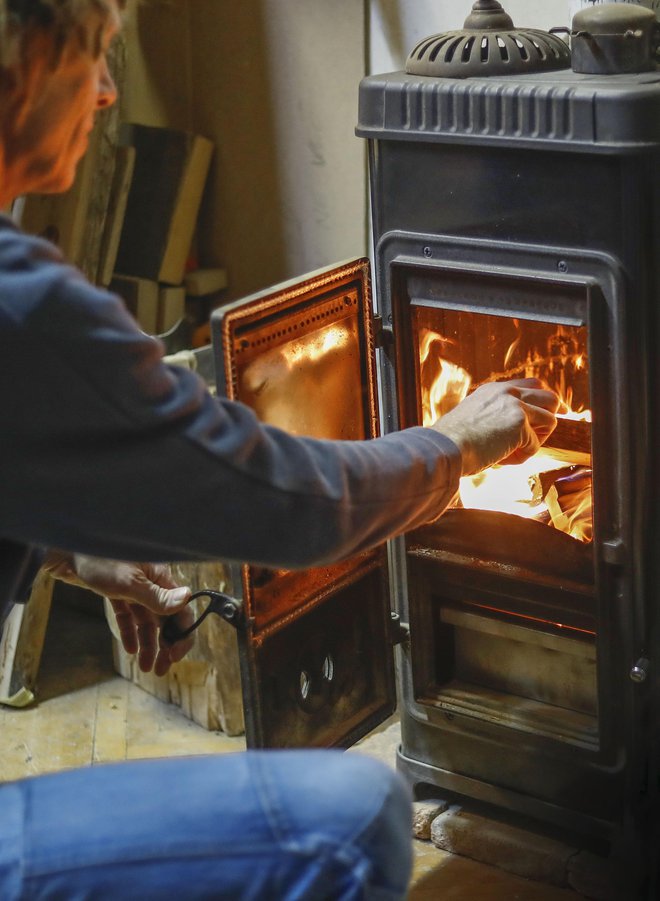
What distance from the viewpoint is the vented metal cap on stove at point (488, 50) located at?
188 centimetres

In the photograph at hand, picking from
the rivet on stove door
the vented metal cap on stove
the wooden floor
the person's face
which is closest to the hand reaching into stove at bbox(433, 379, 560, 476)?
the rivet on stove door

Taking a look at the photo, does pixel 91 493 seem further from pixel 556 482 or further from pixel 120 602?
pixel 556 482

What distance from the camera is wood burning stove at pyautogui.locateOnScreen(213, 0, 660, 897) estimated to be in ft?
5.86

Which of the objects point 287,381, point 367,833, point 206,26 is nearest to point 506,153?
point 287,381

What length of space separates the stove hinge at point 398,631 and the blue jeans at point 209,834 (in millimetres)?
915

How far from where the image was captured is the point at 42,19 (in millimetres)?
1229

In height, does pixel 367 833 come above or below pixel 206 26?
below

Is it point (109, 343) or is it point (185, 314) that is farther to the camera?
point (185, 314)

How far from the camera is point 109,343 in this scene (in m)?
1.16

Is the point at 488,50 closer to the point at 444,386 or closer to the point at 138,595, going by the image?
the point at 444,386

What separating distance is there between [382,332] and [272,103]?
912 mm

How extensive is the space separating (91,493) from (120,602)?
2.38ft

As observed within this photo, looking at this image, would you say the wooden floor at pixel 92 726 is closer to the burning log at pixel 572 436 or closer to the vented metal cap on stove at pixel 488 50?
the burning log at pixel 572 436

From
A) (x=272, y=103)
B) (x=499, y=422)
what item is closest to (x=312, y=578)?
(x=499, y=422)
